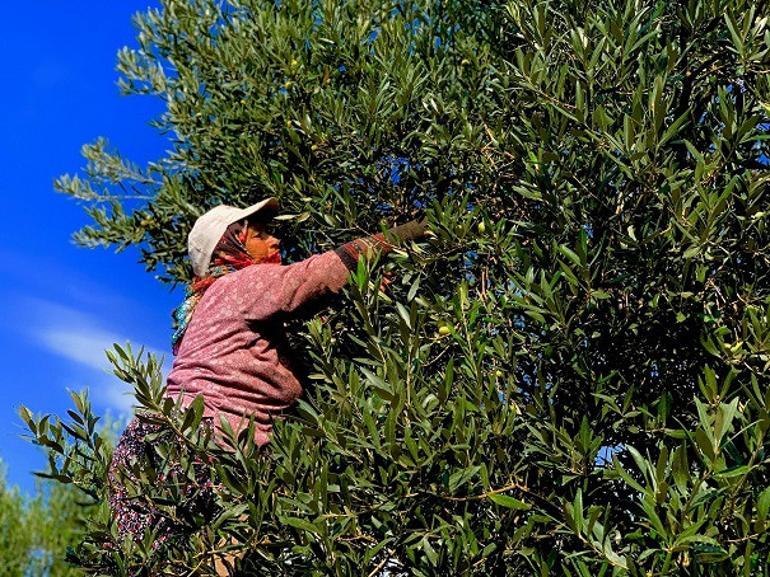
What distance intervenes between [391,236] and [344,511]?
1.64m

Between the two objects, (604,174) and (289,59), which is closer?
(604,174)

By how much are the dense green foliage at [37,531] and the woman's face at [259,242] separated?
16.1 meters

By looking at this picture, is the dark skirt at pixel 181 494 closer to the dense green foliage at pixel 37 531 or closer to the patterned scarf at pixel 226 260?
the patterned scarf at pixel 226 260

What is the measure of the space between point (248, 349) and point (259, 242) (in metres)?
0.99

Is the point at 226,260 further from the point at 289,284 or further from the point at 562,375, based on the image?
the point at 562,375

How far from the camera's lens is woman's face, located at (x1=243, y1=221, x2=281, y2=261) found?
5945mm

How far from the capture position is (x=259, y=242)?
5988mm

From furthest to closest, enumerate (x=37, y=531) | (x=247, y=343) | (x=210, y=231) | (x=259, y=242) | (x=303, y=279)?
1. (x=37, y=531)
2. (x=259, y=242)
3. (x=210, y=231)
4. (x=247, y=343)
5. (x=303, y=279)

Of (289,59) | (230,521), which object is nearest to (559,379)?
(230,521)

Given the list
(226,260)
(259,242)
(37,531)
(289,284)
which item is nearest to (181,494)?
(289,284)

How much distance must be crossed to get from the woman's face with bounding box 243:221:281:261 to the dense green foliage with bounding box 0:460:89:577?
16.1 metres

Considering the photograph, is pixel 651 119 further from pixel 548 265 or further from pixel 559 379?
pixel 559 379

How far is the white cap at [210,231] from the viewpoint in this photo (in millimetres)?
5840

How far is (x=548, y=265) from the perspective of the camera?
12.4 feet
